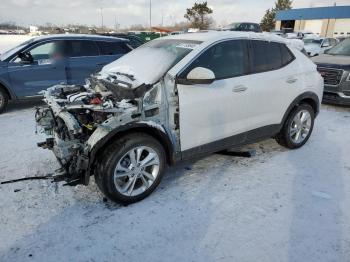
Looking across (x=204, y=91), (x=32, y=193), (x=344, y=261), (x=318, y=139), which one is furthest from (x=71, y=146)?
(x=318, y=139)

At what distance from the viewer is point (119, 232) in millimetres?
3160

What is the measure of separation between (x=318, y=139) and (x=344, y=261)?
10.9ft

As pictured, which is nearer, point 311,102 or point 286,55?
point 286,55

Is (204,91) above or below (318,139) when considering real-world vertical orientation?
above

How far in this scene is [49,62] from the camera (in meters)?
7.46

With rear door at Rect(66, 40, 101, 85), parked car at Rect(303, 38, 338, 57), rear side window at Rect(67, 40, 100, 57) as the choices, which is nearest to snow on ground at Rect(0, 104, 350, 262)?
rear door at Rect(66, 40, 101, 85)

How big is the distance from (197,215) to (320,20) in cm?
5332

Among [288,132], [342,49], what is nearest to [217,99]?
[288,132]

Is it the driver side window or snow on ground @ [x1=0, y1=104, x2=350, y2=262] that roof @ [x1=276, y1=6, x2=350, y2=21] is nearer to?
the driver side window

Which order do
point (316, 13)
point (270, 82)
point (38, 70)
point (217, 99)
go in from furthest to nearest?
point (316, 13) → point (38, 70) → point (270, 82) → point (217, 99)

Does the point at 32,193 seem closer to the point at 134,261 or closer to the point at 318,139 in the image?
A: the point at 134,261

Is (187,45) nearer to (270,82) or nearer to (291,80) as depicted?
(270,82)

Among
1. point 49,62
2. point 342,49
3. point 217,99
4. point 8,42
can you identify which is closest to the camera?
point 217,99

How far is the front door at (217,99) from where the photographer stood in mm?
3744
